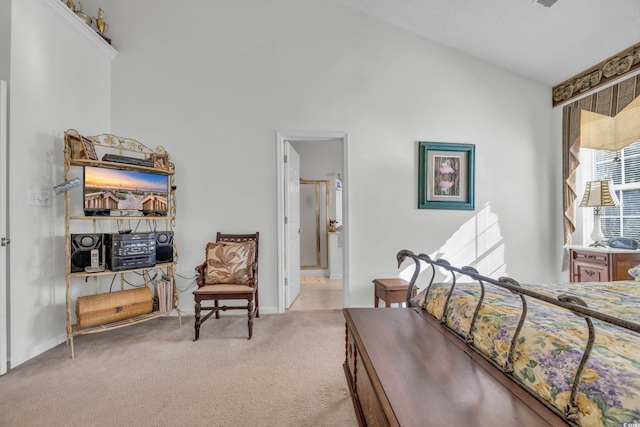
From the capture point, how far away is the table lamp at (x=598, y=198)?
2758mm

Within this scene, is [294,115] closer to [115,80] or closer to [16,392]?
[115,80]

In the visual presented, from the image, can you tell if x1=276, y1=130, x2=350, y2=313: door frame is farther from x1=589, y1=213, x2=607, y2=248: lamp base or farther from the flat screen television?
x1=589, y1=213, x2=607, y2=248: lamp base

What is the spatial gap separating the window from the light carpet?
10.6ft

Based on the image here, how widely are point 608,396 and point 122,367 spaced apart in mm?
2743

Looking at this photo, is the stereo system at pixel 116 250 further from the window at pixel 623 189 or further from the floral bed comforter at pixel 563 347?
the window at pixel 623 189

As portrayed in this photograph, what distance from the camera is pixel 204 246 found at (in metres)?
3.20

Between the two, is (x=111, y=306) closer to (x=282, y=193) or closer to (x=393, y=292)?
(x=282, y=193)

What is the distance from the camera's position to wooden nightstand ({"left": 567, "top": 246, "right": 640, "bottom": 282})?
2.55 metres

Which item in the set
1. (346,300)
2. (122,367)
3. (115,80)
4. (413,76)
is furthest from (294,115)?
(122,367)

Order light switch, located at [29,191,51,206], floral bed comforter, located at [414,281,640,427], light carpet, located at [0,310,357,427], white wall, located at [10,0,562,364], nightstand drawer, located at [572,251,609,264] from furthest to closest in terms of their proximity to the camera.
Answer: white wall, located at [10,0,562,364], nightstand drawer, located at [572,251,609,264], light switch, located at [29,191,51,206], light carpet, located at [0,310,357,427], floral bed comforter, located at [414,281,640,427]

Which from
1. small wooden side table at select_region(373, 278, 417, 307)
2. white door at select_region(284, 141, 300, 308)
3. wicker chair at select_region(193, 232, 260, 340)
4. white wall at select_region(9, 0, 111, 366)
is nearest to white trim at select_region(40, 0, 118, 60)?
white wall at select_region(9, 0, 111, 366)

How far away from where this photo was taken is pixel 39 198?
2367 millimetres

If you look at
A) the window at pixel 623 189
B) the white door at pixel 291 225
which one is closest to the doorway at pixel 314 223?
the white door at pixel 291 225

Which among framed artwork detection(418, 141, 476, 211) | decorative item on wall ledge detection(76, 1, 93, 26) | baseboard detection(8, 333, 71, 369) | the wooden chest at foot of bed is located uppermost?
decorative item on wall ledge detection(76, 1, 93, 26)
